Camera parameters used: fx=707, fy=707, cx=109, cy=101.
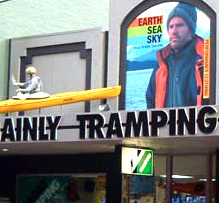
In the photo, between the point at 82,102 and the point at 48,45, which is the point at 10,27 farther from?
the point at 82,102

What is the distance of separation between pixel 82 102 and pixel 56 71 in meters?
1.56

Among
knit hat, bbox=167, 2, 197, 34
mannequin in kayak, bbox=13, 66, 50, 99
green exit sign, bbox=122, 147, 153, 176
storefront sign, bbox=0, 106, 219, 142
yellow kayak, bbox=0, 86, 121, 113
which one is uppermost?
knit hat, bbox=167, 2, 197, 34

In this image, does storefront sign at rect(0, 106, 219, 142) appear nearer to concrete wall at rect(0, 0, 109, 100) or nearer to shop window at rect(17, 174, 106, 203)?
shop window at rect(17, 174, 106, 203)

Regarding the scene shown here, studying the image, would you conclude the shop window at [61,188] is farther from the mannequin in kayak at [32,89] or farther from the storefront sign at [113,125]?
the storefront sign at [113,125]

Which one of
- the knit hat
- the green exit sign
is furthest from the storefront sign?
the knit hat

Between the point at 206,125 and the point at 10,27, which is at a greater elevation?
the point at 10,27

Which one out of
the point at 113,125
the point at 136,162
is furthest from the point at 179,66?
the point at 113,125

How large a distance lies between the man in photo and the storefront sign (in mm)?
1982

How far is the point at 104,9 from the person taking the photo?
23938mm

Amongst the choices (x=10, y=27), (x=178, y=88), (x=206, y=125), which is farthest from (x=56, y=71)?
(x=206, y=125)

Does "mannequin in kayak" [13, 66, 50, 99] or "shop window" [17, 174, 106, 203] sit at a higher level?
"mannequin in kayak" [13, 66, 50, 99]

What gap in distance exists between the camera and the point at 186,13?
57.4 ft

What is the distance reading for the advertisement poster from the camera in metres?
17.0

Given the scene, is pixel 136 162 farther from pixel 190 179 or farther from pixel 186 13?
pixel 186 13
